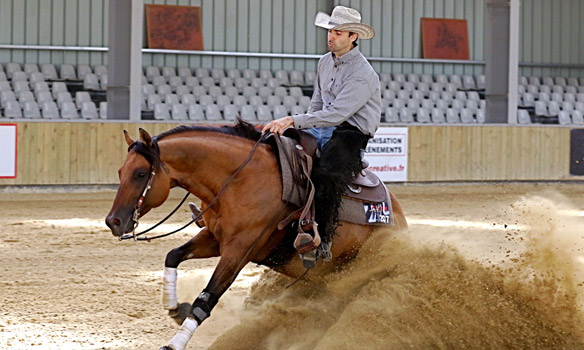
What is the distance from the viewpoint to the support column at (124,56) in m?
16.3

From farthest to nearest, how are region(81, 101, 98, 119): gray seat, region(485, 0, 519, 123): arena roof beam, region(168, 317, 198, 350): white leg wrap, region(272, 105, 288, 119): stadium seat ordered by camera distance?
region(272, 105, 288, 119): stadium seat, region(485, 0, 519, 123): arena roof beam, region(81, 101, 98, 119): gray seat, region(168, 317, 198, 350): white leg wrap

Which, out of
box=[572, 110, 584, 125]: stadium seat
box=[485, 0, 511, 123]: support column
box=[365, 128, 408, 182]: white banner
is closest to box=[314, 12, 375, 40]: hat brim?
box=[365, 128, 408, 182]: white banner

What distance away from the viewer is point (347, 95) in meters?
5.72

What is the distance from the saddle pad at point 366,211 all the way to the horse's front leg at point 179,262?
95cm

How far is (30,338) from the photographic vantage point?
5.84 metres

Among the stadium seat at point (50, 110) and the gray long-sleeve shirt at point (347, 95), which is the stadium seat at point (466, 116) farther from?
the gray long-sleeve shirt at point (347, 95)

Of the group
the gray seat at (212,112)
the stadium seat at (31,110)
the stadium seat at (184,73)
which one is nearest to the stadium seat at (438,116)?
the gray seat at (212,112)

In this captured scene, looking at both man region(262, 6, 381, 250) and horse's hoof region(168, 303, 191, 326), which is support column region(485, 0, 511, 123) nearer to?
man region(262, 6, 381, 250)

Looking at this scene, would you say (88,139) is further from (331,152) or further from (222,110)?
(331,152)

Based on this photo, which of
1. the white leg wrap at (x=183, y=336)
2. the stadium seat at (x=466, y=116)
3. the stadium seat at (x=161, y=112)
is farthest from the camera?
the stadium seat at (x=466, y=116)

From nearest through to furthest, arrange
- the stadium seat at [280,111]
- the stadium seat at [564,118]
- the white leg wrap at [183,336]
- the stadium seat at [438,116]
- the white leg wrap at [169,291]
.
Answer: the white leg wrap at [183,336]
the white leg wrap at [169,291]
the stadium seat at [280,111]
the stadium seat at [438,116]
the stadium seat at [564,118]

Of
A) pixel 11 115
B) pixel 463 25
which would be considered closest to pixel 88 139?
pixel 11 115

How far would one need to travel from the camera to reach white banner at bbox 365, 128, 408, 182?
1681cm

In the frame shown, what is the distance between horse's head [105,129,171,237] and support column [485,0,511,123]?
15404 mm
